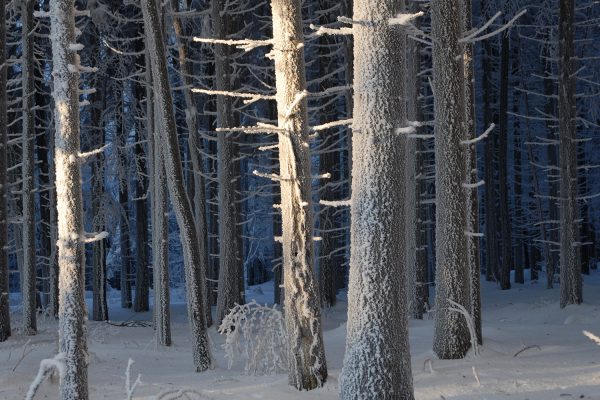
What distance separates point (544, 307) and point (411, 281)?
4.05 m

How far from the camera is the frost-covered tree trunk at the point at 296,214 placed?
8.30 meters

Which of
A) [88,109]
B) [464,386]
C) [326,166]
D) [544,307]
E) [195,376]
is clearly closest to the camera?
[464,386]

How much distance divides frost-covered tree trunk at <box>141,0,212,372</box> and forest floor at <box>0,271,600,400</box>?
63 centimetres

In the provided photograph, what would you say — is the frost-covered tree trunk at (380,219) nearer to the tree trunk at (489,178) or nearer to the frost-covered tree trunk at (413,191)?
the frost-covered tree trunk at (413,191)

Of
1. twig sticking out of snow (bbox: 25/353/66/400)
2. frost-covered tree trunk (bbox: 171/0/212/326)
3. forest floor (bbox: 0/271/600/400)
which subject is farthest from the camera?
frost-covered tree trunk (bbox: 171/0/212/326)

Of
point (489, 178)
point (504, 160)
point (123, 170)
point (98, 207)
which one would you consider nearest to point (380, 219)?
point (123, 170)

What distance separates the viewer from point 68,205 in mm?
7867

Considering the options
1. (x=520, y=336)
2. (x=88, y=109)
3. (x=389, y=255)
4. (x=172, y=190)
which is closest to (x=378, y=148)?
(x=389, y=255)

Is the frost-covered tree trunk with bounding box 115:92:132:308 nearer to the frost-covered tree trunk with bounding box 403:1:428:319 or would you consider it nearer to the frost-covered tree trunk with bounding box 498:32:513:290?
the frost-covered tree trunk with bounding box 403:1:428:319

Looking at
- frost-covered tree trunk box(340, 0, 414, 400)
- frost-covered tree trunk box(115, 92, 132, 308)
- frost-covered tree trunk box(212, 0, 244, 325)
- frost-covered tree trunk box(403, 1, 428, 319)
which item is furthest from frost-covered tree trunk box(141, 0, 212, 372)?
frost-covered tree trunk box(115, 92, 132, 308)

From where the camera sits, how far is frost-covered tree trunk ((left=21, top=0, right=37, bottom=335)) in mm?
15219

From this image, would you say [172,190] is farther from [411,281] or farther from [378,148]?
[411,281]

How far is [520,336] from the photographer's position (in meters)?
12.4

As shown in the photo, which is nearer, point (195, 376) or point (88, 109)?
point (195, 376)
